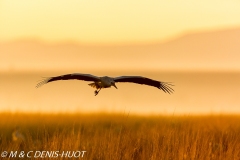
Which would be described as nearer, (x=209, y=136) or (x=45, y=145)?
(x=45, y=145)

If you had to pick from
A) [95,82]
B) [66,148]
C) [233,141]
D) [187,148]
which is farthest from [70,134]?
[233,141]

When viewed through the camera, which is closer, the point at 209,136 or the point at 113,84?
the point at 113,84

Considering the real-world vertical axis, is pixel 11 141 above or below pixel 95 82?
below

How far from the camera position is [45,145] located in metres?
10.1

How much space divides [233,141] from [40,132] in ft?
11.7

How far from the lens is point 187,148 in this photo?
10539 mm

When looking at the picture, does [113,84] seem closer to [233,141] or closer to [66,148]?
[66,148]

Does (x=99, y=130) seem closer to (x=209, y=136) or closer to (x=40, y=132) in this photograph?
(x=40, y=132)

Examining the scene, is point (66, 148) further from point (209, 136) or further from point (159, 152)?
point (209, 136)

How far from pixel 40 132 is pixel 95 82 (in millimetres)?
1280

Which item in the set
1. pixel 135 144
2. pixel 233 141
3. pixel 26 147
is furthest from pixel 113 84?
pixel 233 141

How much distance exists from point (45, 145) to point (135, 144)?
155cm

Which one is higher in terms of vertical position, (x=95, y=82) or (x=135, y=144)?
(x=95, y=82)

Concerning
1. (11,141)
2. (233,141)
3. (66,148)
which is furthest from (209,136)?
(11,141)
